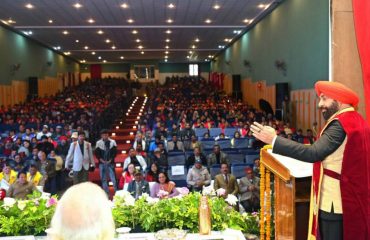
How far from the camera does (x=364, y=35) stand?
9.58ft

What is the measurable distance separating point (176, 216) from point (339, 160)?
1.19 m

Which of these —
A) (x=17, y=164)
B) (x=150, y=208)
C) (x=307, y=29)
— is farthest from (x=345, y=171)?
(x=307, y=29)

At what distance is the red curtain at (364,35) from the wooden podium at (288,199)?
68 centimetres

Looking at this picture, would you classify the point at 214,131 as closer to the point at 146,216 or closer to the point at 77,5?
the point at 77,5

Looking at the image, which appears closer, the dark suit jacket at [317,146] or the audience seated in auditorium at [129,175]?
the dark suit jacket at [317,146]

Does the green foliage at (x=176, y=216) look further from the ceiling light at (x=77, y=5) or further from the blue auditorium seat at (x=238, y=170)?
the ceiling light at (x=77, y=5)

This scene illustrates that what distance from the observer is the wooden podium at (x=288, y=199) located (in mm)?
2697

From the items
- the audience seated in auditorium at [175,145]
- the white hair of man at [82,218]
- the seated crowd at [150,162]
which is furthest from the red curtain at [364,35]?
the audience seated in auditorium at [175,145]

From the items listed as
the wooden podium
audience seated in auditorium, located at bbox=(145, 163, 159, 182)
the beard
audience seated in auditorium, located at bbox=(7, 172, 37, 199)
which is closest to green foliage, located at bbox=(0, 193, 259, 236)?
the wooden podium

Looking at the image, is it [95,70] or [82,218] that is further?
[95,70]

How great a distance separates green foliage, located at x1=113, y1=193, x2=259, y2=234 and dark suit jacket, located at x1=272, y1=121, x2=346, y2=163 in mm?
866

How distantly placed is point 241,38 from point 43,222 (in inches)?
877

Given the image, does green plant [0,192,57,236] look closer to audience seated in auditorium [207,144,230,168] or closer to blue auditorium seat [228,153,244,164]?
audience seated in auditorium [207,144,230,168]

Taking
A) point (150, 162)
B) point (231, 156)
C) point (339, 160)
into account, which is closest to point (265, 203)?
point (339, 160)
